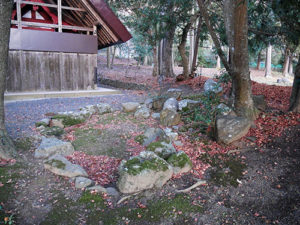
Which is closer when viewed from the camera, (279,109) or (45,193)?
(45,193)

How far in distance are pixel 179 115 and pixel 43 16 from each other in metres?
7.88

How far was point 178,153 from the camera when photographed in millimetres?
4031

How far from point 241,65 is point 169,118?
2.00 metres

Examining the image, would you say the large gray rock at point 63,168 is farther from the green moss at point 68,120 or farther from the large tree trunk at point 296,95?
the large tree trunk at point 296,95

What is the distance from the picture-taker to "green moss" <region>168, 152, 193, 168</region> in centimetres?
386

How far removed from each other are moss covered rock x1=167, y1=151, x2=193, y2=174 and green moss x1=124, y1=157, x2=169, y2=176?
0.89 ft

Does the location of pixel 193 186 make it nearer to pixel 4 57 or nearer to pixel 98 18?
pixel 4 57

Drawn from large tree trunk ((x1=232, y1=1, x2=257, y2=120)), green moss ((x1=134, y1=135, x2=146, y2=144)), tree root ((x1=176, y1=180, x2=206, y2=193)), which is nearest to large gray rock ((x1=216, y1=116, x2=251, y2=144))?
large tree trunk ((x1=232, y1=1, x2=257, y2=120))

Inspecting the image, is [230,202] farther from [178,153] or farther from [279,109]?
[279,109]

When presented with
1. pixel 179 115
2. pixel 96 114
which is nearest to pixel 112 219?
pixel 179 115

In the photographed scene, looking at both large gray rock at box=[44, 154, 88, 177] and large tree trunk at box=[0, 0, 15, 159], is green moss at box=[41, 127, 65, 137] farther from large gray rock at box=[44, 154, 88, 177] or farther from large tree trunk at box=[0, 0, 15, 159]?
large gray rock at box=[44, 154, 88, 177]

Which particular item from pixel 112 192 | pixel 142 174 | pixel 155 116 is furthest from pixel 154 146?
pixel 155 116

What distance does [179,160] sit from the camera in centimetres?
391

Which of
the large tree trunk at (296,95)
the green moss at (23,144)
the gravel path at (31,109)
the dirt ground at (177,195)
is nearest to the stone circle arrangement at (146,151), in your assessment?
the dirt ground at (177,195)
